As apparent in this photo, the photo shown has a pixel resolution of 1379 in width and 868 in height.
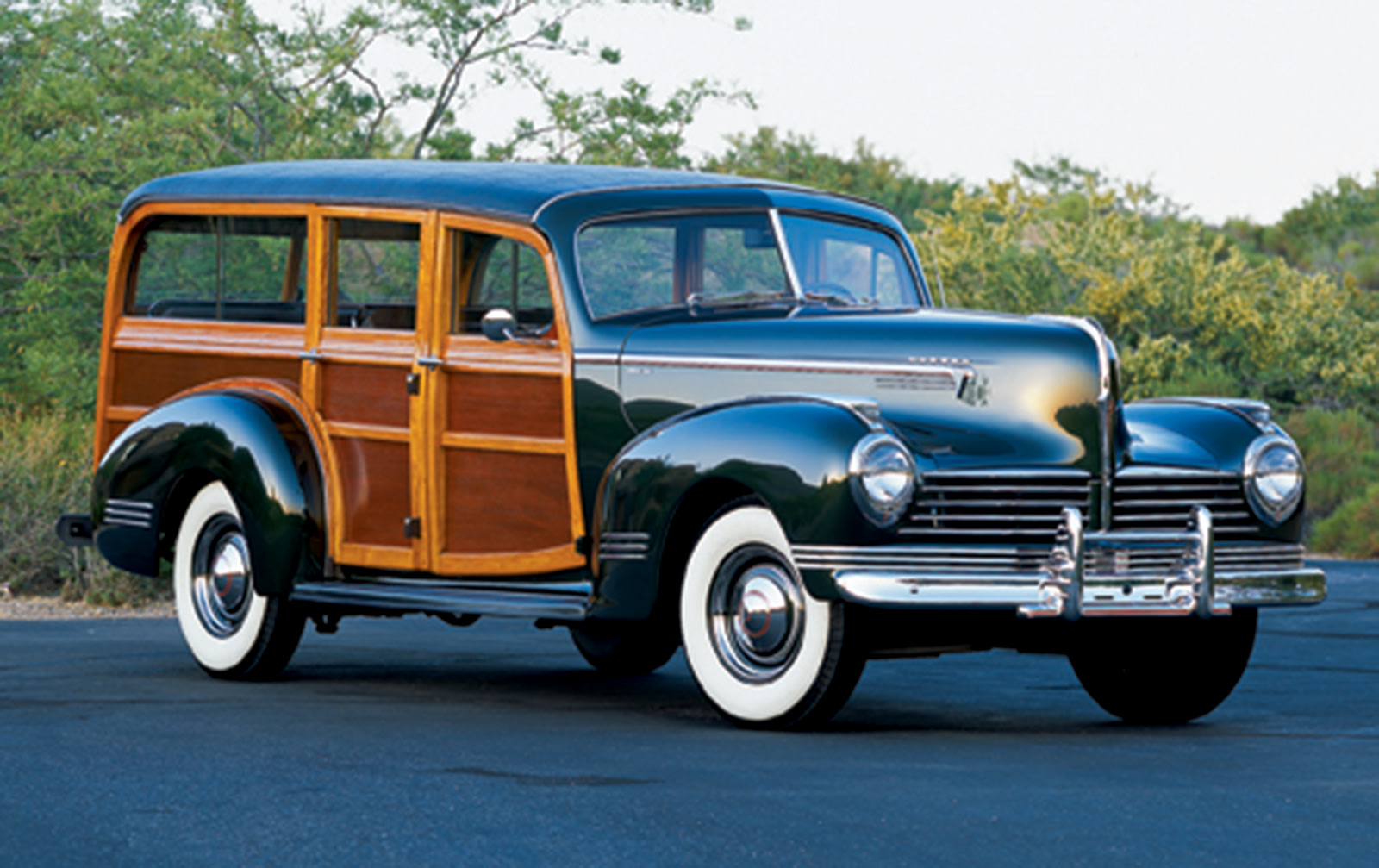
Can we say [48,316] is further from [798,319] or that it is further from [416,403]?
[798,319]

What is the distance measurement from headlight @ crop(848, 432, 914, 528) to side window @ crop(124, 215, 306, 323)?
141 inches

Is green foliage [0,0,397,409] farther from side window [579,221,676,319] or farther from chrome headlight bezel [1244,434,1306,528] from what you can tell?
chrome headlight bezel [1244,434,1306,528]

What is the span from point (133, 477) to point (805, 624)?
13.5 ft

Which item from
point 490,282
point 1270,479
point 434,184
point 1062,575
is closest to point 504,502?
point 490,282

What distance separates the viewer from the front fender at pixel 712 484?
7152mm

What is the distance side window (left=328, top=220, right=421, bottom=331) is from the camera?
9.15 meters

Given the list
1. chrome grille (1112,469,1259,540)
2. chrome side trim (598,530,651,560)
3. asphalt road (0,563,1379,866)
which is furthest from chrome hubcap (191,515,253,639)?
chrome grille (1112,469,1259,540)

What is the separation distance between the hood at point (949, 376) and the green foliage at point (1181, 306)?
1938 centimetres

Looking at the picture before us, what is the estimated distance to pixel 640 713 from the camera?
834cm

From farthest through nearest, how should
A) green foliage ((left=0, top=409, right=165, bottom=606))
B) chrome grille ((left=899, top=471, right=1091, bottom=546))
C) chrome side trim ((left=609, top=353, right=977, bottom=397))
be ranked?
green foliage ((left=0, top=409, right=165, bottom=606)), chrome side trim ((left=609, top=353, right=977, bottom=397)), chrome grille ((left=899, top=471, right=1091, bottom=546))

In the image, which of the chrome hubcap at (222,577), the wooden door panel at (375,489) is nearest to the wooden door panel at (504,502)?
the wooden door panel at (375,489)

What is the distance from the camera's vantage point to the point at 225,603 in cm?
958

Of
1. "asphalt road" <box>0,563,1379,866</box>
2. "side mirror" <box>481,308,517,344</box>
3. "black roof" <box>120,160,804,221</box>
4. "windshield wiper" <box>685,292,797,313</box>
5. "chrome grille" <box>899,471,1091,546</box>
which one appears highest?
"black roof" <box>120,160,804,221</box>

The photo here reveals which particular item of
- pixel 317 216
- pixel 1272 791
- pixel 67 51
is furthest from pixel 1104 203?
pixel 1272 791
